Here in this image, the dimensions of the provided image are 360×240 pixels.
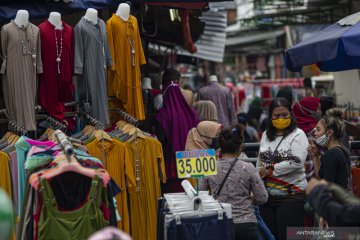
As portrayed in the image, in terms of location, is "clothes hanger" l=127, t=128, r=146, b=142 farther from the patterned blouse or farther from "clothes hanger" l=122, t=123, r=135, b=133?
the patterned blouse

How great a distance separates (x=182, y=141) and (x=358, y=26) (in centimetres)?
268

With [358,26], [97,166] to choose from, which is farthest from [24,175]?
[358,26]

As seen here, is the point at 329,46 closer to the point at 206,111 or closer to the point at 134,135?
the point at 134,135

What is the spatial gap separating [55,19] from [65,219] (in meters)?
2.76

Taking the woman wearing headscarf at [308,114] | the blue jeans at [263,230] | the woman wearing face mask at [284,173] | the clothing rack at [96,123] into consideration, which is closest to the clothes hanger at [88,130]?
the clothing rack at [96,123]

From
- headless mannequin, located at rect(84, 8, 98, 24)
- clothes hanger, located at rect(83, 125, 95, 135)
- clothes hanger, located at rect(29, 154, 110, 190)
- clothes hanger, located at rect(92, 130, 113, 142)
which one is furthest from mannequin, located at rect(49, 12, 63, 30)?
clothes hanger, located at rect(29, 154, 110, 190)

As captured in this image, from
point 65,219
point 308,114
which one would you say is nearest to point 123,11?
point 308,114

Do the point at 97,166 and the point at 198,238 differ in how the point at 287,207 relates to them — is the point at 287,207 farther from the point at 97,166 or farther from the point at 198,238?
the point at 97,166

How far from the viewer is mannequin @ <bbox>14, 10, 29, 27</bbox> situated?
24.6ft

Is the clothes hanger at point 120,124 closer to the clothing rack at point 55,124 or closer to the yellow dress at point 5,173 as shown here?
the clothing rack at point 55,124

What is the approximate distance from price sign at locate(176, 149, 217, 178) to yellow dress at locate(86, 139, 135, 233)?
143cm

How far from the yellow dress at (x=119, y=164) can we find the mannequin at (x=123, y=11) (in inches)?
59.9

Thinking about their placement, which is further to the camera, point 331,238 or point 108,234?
point 331,238

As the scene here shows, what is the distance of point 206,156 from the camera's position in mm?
6414
